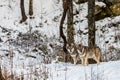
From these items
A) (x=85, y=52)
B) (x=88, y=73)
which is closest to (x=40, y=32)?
(x=85, y=52)

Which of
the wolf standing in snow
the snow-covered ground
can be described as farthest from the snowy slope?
the snow-covered ground

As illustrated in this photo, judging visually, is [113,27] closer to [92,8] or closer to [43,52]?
[43,52]

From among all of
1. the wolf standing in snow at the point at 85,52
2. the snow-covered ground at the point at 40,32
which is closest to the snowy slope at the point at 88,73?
the wolf standing in snow at the point at 85,52

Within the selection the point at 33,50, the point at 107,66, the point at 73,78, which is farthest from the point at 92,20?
the point at 33,50

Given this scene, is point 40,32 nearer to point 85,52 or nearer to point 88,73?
point 85,52

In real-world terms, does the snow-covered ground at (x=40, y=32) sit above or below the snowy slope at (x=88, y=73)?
below

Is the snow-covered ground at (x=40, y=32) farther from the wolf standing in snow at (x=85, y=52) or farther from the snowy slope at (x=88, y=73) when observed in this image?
the snowy slope at (x=88, y=73)

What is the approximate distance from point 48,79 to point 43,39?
546 inches

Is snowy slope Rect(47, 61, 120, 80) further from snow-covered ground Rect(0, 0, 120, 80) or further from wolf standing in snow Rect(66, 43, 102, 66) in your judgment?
snow-covered ground Rect(0, 0, 120, 80)

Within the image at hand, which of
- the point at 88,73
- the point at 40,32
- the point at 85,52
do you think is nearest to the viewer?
the point at 88,73

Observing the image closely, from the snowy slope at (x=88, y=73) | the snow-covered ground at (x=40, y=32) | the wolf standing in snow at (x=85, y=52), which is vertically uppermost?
the snowy slope at (x=88, y=73)

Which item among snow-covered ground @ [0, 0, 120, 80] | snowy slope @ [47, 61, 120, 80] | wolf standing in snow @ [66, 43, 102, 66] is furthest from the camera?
snow-covered ground @ [0, 0, 120, 80]

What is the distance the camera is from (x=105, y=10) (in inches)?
899

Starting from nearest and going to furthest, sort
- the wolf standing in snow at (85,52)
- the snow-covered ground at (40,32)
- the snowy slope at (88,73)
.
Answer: the snowy slope at (88,73)
the wolf standing in snow at (85,52)
the snow-covered ground at (40,32)
